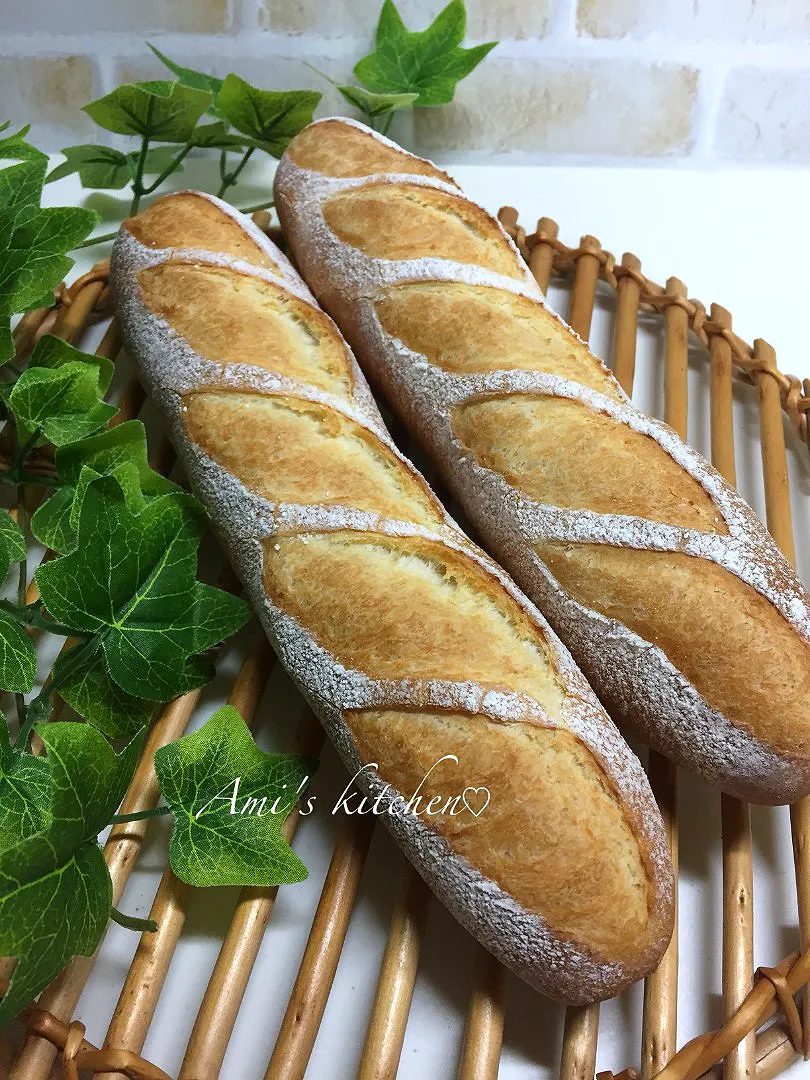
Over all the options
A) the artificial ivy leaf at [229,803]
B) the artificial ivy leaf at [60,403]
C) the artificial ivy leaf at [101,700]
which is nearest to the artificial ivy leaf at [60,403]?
the artificial ivy leaf at [60,403]

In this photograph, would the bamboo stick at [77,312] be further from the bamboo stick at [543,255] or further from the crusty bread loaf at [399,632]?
the bamboo stick at [543,255]

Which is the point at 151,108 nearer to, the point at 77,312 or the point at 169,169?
the point at 169,169

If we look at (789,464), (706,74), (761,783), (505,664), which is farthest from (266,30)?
(761,783)

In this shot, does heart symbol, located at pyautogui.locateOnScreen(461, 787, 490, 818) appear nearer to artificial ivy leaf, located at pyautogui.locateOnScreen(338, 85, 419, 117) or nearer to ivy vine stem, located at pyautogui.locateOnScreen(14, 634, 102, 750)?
ivy vine stem, located at pyautogui.locateOnScreen(14, 634, 102, 750)

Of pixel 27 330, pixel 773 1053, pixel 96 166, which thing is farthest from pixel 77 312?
pixel 773 1053

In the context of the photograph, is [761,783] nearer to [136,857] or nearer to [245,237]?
[136,857]

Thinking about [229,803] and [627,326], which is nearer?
[229,803]

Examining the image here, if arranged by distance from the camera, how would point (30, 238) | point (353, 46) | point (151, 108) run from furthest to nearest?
point (353, 46) < point (151, 108) < point (30, 238)
